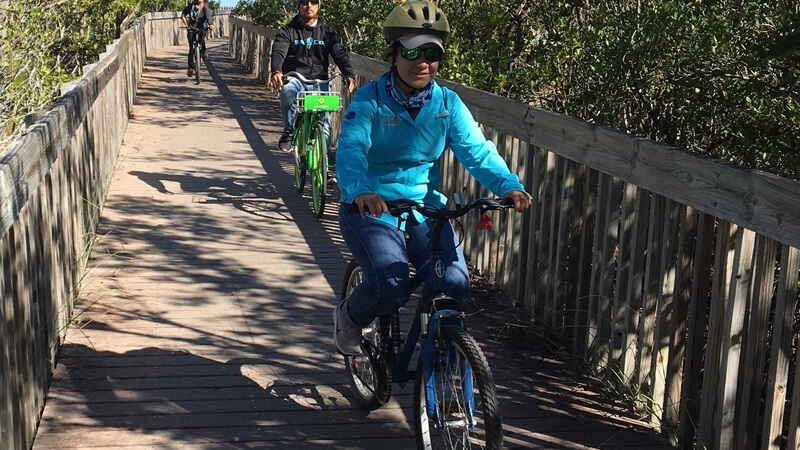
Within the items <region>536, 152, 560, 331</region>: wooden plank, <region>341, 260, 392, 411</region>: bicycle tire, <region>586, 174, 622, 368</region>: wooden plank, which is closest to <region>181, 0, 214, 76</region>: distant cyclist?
<region>536, 152, 560, 331</region>: wooden plank

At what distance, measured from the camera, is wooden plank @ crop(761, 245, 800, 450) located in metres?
4.23

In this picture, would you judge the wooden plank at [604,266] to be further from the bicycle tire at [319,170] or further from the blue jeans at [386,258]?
the bicycle tire at [319,170]

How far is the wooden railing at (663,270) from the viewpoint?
4398 millimetres

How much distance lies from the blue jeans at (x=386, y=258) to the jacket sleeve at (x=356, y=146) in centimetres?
16

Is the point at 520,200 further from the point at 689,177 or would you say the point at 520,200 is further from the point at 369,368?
the point at 369,368

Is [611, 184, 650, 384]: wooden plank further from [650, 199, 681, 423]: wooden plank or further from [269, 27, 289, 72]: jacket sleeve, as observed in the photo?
[269, 27, 289, 72]: jacket sleeve

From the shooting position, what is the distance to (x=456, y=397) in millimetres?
4207

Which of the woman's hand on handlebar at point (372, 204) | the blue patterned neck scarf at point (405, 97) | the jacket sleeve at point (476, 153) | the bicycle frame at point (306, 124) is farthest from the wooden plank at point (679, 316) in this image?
the bicycle frame at point (306, 124)

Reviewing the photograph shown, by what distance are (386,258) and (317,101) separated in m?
6.16

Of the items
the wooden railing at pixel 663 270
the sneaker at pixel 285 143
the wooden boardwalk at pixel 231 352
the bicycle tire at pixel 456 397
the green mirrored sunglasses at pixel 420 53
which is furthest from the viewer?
the sneaker at pixel 285 143

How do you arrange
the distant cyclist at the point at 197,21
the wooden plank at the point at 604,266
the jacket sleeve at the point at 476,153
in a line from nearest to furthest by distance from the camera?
the jacket sleeve at the point at 476,153
the wooden plank at the point at 604,266
the distant cyclist at the point at 197,21

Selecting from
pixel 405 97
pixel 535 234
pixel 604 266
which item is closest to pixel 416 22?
pixel 405 97

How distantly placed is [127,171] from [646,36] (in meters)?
7.32

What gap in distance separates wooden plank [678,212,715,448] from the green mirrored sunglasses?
141cm
